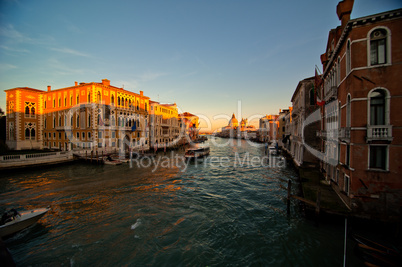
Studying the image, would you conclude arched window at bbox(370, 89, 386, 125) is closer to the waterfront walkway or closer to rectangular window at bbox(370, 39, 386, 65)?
rectangular window at bbox(370, 39, 386, 65)

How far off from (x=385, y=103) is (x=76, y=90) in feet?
115

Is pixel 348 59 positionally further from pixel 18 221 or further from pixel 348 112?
pixel 18 221

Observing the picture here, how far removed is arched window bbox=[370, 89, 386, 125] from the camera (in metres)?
7.62

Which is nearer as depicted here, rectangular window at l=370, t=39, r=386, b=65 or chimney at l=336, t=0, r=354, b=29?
rectangular window at l=370, t=39, r=386, b=65

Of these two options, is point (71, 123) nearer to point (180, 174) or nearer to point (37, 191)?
point (37, 191)

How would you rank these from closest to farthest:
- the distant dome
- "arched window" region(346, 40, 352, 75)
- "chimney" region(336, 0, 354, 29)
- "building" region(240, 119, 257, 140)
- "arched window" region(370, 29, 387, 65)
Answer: "arched window" region(370, 29, 387, 65), "arched window" region(346, 40, 352, 75), "chimney" region(336, 0, 354, 29), "building" region(240, 119, 257, 140), the distant dome

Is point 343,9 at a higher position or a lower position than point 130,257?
higher

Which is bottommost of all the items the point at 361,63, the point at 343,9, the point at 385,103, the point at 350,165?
the point at 350,165

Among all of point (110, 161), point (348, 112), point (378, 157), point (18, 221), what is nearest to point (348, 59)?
point (348, 112)

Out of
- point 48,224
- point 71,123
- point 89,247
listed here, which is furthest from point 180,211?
point 71,123

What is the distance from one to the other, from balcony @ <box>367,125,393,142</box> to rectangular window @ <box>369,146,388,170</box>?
21.4 inches

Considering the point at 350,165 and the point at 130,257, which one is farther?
the point at 350,165

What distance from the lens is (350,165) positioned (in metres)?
8.26

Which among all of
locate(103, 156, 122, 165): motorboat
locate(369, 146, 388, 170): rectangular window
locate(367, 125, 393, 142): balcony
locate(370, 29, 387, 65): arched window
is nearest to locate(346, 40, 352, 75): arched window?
locate(370, 29, 387, 65): arched window
